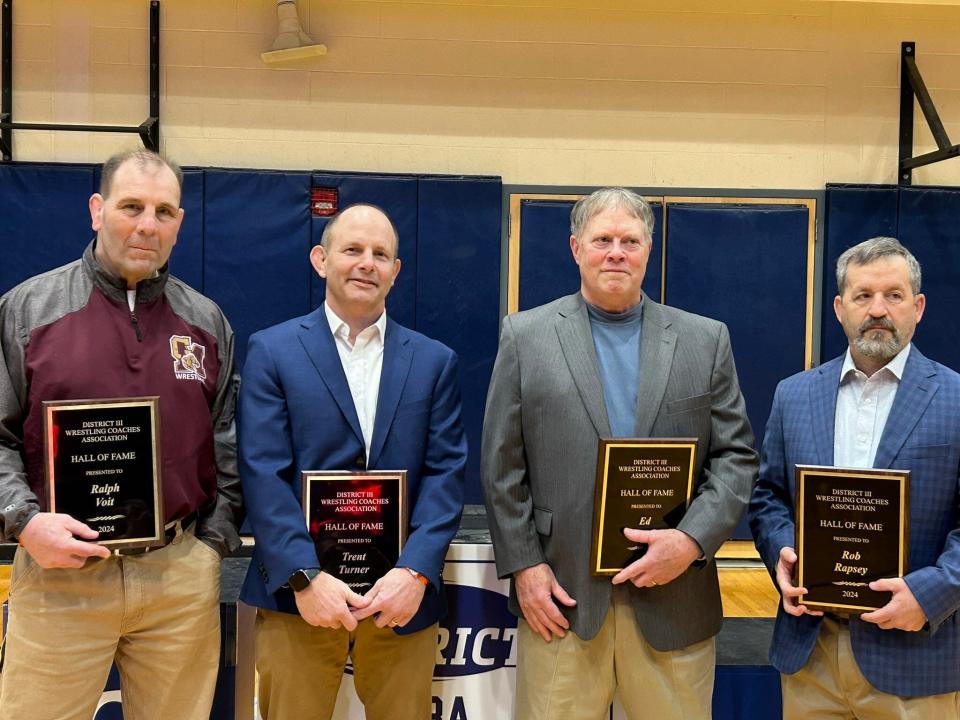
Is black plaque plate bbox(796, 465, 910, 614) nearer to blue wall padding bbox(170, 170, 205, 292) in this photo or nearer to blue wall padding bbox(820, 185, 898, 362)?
blue wall padding bbox(820, 185, 898, 362)

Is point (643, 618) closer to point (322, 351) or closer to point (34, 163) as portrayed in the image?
point (322, 351)

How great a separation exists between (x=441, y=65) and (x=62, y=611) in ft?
18.3

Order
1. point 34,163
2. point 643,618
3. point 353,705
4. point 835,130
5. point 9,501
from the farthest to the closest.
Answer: point 835,130
point 34,163
point 353,705
point 643,618
point 9,501

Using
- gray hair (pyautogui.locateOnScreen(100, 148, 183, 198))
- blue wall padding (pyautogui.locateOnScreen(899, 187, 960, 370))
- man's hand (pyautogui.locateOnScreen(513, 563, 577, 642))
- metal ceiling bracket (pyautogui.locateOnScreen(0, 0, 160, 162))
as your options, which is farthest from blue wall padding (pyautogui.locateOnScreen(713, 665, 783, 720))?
metal ceiling bracket (pyautogui.locateOnScreen(0, 0, 160, 162))

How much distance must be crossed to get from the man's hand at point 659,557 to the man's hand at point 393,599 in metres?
0.53

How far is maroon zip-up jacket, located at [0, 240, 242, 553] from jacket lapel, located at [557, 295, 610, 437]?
0.99m

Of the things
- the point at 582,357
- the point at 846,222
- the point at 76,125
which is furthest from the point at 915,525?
the point at 76,125

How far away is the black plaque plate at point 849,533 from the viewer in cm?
213

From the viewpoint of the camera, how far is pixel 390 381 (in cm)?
240

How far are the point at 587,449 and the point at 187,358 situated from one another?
1126 millimetres

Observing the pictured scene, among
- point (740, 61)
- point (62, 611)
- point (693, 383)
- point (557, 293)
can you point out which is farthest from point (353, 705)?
point (740, 61)

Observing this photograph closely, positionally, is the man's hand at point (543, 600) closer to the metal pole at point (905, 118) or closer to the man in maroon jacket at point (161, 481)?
the man in maroon jacket at point (161, 481)

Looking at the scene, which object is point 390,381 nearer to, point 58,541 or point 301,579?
point 301,579

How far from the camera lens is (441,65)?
6824 mm
